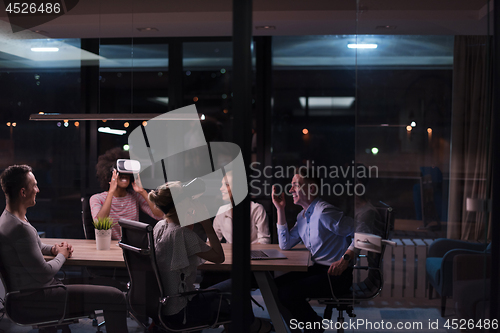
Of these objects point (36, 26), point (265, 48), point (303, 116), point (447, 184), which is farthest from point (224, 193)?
point (36, 26)

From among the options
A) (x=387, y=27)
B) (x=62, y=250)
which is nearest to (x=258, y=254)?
(x=62, y=250)

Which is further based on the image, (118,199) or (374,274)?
(118,199)

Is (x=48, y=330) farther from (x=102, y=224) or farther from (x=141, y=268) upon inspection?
(x=141, y=268)

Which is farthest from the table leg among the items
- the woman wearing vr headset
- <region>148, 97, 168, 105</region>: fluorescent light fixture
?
<region>148, 97, 168, 105</region>: fluorescent light fixture

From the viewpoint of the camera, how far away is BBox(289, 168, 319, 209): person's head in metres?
3.41

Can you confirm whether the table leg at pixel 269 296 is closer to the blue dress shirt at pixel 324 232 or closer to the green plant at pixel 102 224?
the blue dress shirt at pixel 324 232

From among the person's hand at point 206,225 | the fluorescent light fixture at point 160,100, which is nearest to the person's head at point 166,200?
the person's hand at point 206,225

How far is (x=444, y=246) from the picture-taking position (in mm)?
2625

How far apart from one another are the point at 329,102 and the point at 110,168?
8.76 ft

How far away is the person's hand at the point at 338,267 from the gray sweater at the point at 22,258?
203cm

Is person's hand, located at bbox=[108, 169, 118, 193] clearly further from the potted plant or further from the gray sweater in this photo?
the gray sweater

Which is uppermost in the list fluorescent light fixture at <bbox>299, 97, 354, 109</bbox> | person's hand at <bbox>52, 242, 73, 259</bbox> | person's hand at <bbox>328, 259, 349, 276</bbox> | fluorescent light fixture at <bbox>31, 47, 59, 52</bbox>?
fluorescent light fixture at <bbox>31, 47, 59, 52</bbox>

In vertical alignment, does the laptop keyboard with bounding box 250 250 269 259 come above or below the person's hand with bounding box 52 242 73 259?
below

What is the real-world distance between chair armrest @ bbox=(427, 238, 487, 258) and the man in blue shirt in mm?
649
